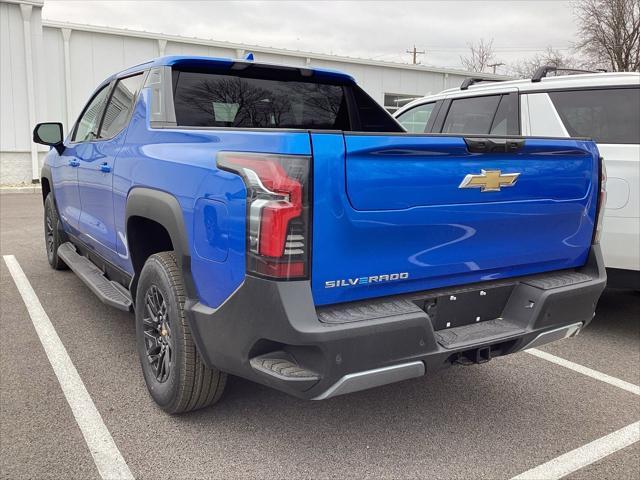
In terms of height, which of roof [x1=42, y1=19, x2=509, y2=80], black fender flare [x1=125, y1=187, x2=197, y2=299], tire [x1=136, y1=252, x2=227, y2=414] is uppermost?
roof [x1=42, y1=19, x2=509, y2=80]

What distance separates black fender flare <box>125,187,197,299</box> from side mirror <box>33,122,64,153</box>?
7.77 ft

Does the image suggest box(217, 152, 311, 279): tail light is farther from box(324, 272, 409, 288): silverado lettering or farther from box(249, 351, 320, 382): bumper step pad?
box(249, 351, 320, 382): bumper step pad

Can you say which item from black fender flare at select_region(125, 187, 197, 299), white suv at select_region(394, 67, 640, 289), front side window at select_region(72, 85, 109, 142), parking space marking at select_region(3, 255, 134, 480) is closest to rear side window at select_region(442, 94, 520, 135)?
white suv at select_region(394, 67, 640, 289)

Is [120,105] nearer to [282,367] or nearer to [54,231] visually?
[54,231]

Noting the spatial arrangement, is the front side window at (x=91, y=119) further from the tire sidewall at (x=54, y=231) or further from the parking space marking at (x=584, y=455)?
the parking space marking at (x=584, y=455)

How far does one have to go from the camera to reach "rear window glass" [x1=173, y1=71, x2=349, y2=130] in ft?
11.3

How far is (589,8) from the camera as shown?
28.5 meters

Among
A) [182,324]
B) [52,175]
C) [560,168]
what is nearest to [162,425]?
[182,324]

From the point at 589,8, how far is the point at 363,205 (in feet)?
105

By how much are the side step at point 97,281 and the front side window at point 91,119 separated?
102cm

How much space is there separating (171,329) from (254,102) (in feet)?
5.56

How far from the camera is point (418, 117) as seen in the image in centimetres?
616

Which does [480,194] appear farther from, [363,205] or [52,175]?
[52,175]

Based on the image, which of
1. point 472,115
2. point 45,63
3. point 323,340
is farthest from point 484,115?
point 45,63
